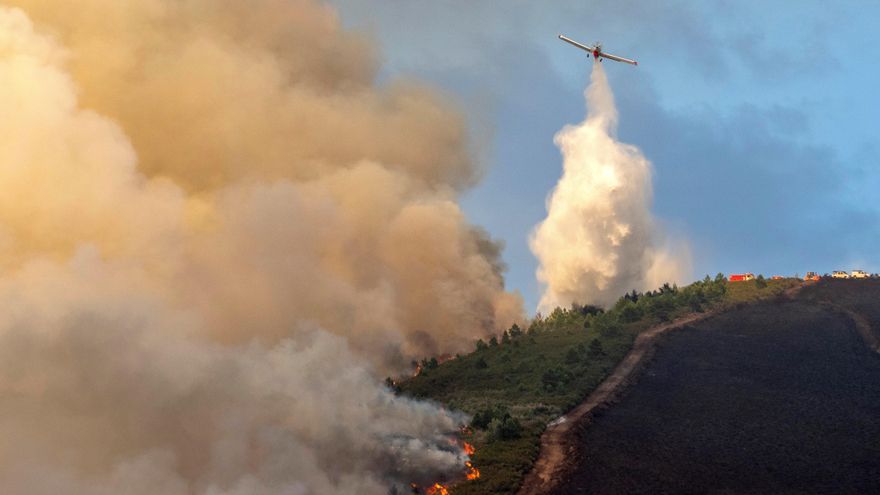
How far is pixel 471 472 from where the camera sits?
1783 inches

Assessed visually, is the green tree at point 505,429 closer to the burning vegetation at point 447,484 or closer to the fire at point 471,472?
the burning vegetation at point 447,484

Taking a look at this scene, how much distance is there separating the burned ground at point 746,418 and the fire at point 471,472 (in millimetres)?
4681

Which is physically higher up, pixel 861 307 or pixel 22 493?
pixel 861 307

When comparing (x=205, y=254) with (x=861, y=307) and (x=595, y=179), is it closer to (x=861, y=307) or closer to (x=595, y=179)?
(x=595, y=179)

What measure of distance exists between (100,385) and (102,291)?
8480 millimetres

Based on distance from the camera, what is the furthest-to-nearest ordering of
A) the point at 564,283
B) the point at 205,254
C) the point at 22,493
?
the point at 564,283 → the point at 205,254 → the point at 22,493

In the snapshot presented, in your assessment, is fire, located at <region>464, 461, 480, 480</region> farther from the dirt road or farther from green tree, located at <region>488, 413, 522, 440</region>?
green tree, located at <region>488, 413, 522, 440</region>

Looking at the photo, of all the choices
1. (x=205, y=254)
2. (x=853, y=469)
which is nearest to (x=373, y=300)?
(x=205, y=254)

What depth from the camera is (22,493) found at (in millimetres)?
34719

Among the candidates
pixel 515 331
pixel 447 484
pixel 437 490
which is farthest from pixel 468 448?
pixel 515 331

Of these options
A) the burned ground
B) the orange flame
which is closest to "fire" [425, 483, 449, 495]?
the orange flame

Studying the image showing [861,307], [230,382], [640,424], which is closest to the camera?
[230,382]

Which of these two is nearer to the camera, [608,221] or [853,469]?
[853,469]

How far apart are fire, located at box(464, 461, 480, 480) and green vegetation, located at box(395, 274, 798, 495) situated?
37 cm
